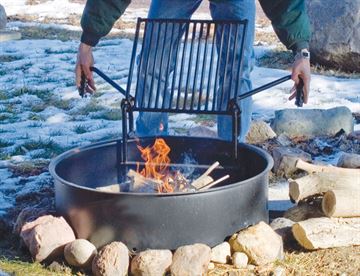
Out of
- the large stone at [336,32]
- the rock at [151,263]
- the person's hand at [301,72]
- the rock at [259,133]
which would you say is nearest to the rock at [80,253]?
the rock at [151,263]

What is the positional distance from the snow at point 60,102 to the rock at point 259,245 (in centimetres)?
74

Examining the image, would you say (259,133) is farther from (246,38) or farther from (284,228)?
(284,228)

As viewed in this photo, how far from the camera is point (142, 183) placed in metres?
3.59

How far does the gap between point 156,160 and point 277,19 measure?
0.95 m

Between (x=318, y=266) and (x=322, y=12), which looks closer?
(x=318, y=266)

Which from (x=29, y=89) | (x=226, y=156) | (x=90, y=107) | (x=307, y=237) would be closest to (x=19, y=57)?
(x=29, y=89)

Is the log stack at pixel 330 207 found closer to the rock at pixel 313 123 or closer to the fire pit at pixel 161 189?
the fire pit at pixel 161 189

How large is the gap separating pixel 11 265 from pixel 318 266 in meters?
1.35

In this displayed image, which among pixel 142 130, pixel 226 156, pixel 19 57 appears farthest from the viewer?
pixel 19 57

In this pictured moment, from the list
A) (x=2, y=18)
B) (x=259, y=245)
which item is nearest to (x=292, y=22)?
(x=259, y=245)

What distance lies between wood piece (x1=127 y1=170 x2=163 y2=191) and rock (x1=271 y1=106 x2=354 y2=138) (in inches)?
79.6

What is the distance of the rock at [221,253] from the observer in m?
3.22

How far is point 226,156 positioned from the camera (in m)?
3.87

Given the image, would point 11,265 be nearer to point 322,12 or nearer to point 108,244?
point 108,244
